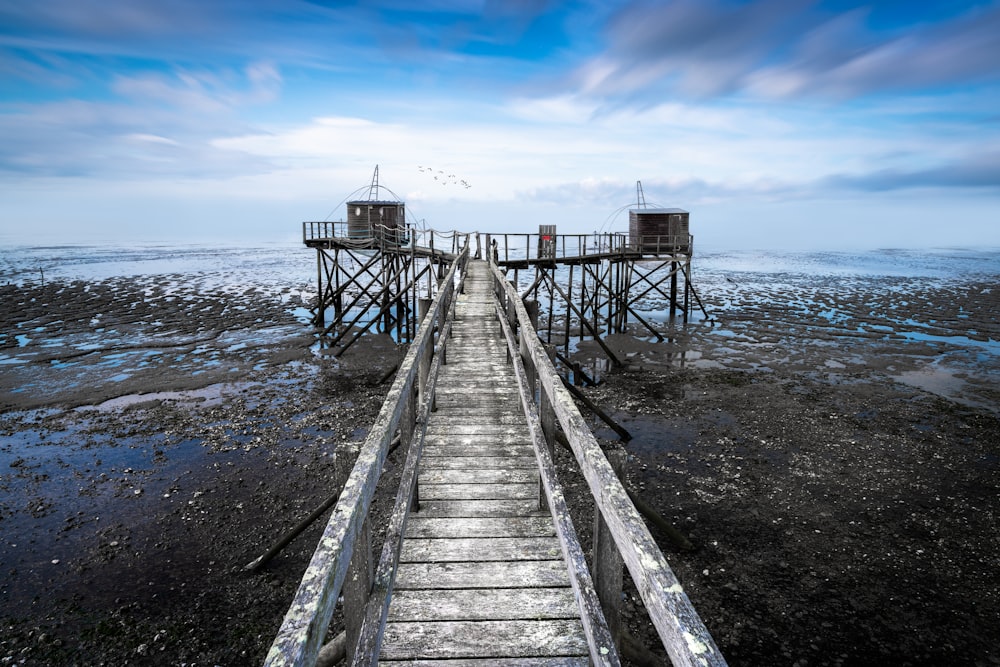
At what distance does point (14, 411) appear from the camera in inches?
536

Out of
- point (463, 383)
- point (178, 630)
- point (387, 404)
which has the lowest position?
point (178, 630)

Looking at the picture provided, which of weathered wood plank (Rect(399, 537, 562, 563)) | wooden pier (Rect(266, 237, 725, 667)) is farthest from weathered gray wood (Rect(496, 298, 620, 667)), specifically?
weathered wood plank (Rect(399, 537, 562, 563))

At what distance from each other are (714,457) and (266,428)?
9.84 meters

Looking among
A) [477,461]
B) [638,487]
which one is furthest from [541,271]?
[477,461]

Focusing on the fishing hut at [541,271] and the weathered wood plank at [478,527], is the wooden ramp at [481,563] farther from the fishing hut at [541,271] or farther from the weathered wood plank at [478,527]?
the fishing hut at [541,271]

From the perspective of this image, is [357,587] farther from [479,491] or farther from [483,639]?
[479,491]

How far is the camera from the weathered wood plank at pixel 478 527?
4.16 meters

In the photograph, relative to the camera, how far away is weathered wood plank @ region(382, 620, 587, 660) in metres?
A: 2.98

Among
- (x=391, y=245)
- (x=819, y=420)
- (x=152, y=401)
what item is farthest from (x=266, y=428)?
(x=391, y=245)

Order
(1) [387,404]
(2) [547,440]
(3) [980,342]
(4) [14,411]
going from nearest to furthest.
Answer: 1. (1) [387,404]
2. (2) [547,440]
3. (4) [14,411]
4. (3) [980,342]

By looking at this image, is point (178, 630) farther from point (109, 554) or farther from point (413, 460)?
point (413, 460)

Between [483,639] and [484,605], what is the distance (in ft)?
0.95

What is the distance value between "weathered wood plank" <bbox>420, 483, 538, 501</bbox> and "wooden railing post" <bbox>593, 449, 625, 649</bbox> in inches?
68.3

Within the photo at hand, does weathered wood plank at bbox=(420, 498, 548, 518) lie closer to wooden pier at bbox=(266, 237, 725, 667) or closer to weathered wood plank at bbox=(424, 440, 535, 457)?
wooden pier at bbox=(266, 237, 725, 667)
